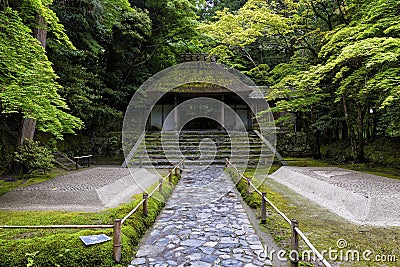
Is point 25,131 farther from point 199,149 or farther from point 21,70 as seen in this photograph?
point 199,149

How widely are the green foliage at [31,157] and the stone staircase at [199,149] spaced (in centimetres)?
342

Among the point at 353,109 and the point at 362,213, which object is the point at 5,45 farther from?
the point at 353,109

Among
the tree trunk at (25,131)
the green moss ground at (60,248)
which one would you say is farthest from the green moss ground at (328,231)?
the tree trunk at (25,131)

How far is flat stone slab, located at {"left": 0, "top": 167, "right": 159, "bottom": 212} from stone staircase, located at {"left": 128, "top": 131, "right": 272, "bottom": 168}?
398cm

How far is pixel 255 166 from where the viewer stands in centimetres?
1278

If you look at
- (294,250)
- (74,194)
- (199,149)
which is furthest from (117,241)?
(199,149)

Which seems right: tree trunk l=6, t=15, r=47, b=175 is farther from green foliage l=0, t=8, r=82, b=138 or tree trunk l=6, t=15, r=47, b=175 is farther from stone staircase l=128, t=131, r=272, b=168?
stone staircase l=128, t=131, r=272, b=168

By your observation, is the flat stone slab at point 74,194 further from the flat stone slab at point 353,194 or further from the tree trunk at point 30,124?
the flat stone slab at point 353,194

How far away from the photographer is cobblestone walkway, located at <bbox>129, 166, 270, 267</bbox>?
3994 millimetres

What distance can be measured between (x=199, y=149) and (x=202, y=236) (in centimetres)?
976

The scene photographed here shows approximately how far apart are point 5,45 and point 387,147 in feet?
44.6

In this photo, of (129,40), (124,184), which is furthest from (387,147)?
(129,40)

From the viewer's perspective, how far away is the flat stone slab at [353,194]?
544cm

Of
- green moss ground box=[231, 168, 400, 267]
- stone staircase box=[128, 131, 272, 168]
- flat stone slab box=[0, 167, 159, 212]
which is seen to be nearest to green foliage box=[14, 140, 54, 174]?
flat stone slab box=[0, 167, 159, 212]
